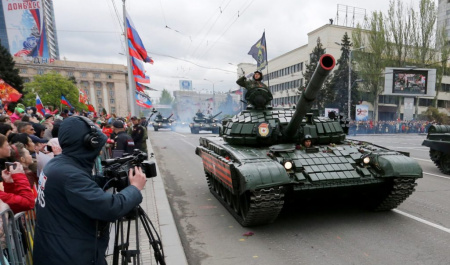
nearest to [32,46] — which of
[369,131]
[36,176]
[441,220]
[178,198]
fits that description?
[178,198]

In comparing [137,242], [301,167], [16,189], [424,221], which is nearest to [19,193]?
[16,189]

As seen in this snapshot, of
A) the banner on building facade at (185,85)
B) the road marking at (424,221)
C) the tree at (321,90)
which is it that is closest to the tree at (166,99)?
the banner on building facade at (185,85)


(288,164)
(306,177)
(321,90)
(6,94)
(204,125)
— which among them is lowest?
(204,125)

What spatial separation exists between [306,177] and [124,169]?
134 inches

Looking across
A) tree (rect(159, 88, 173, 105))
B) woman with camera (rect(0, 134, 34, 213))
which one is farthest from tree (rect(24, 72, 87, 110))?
tree (rect(159, 88, 173, 105))

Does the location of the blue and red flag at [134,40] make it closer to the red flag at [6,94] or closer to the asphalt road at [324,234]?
the red flag at [6,94]

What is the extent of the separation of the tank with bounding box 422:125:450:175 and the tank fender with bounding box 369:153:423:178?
5332 millimetres

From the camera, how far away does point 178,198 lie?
7.51 metres

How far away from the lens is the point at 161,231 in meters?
5.05

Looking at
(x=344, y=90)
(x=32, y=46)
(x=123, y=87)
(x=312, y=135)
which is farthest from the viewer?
(x=123, y=87)

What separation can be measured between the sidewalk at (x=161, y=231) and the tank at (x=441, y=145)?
8.59m

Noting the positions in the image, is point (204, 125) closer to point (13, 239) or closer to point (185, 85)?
point (13, 239)

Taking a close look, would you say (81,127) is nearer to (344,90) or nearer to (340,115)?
(340,115)

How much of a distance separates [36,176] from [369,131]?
3222 cm
